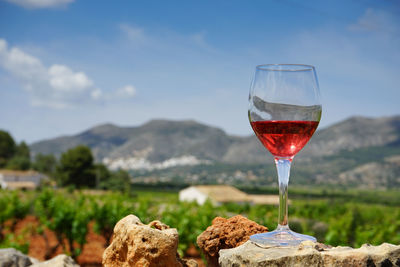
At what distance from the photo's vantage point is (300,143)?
2279 mm

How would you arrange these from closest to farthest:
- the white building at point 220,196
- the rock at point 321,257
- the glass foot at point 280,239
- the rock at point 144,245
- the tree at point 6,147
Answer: the rock at point 321,257 < the glass foot at point 280,239 < the rock at point 144,245 < the white building at point 220,196 < the tree at point 6,147

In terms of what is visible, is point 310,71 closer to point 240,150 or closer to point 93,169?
point 93,169

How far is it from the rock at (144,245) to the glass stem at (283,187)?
0.59 metres

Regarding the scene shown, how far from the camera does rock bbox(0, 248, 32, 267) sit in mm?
3941

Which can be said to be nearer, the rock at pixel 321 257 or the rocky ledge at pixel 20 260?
the rock at pixel 321 257

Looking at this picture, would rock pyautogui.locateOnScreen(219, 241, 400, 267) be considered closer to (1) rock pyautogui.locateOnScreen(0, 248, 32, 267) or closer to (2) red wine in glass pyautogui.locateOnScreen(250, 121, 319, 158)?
(2) red wine in glass pyautogui.locateOnScreen(250, 121, 319, 158)

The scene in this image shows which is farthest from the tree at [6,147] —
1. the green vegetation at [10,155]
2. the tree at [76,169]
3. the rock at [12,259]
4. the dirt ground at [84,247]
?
the rock at [12,259]

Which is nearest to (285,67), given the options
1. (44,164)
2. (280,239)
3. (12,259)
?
(280,239)

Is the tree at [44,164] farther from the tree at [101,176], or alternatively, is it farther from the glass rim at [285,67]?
the glass rim at [285,67]

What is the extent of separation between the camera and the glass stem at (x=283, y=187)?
2199 millimetres

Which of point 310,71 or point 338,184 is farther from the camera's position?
point 338,184

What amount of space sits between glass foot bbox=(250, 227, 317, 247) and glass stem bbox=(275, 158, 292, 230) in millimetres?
34

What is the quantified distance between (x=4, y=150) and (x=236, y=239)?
8866 cm

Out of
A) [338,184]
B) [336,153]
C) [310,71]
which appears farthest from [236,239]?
[336,153]
